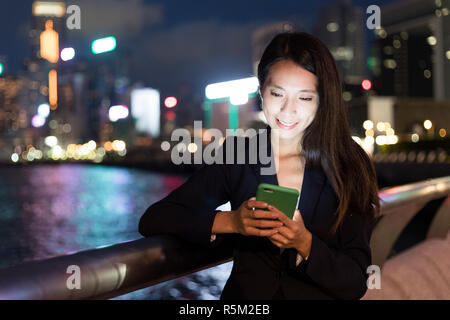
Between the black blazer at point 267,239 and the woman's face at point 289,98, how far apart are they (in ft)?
0.39

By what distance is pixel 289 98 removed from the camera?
179 centimetres

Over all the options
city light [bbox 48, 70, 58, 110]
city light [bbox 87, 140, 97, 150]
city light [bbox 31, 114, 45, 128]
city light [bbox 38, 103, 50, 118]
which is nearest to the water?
city light [bbox 48, 70, 58, 110]

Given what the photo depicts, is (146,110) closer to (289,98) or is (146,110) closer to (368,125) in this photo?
(368,125)

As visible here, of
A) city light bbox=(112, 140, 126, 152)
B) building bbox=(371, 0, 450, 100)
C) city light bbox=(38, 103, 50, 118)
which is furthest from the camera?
city light bbox=(38, 103, 50, 118)

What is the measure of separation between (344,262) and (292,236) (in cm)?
28

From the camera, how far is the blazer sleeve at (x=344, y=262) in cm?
154

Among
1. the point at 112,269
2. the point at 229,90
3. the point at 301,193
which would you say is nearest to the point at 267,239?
the point at 301,193

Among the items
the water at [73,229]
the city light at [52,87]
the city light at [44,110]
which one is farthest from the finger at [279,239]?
the city light at [44,110]

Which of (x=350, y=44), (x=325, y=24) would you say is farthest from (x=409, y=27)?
(x=350, y=44)

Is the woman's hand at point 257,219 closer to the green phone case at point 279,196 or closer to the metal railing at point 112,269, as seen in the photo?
the green phone case at point 279,196

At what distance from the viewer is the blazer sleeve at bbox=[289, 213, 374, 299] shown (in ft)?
5.04

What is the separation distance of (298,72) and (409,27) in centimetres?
9568

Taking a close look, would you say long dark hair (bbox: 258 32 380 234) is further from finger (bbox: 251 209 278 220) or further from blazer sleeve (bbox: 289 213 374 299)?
finger (bbox: 251 209 278 220)

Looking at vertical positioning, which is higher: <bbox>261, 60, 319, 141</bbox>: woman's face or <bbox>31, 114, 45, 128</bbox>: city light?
<bbox>31, 114, 45, 128</bbox>: city light
